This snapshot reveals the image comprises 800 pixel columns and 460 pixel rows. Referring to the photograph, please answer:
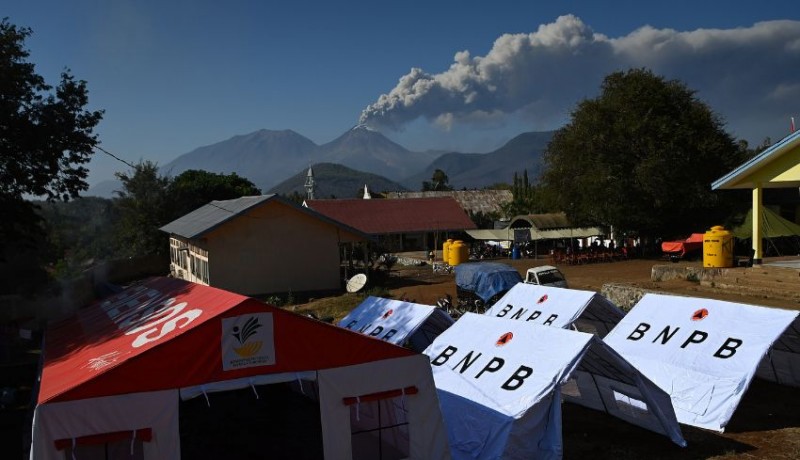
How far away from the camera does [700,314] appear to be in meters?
12.9

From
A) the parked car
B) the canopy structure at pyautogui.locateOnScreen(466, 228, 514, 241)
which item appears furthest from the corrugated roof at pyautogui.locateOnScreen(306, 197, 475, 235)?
the parked car

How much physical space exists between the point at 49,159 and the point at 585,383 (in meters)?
15.2

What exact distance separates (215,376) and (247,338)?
1.91ft

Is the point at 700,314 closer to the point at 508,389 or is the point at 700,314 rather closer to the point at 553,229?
the point at 508,389

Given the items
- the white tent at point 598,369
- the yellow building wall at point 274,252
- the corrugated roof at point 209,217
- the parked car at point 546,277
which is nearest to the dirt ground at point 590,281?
the parked car at point 546,277

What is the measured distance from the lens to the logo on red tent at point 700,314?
12.8 m

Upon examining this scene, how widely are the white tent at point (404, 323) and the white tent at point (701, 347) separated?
4.02 metres

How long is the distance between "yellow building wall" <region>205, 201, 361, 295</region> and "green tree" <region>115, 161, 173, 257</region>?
19297 millimetres

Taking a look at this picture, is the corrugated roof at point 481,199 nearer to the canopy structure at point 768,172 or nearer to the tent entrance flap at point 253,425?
the canopy structure at point 768,172

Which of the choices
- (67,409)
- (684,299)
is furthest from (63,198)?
(684,299)

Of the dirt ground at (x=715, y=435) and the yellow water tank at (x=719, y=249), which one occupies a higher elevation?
the yellow water tank at (x=719, y=249)

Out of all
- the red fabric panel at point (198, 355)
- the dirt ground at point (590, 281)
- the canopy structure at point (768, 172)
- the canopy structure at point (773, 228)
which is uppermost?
the canopy structure at point (768, 172)

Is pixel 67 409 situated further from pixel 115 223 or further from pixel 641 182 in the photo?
pixel 115 223

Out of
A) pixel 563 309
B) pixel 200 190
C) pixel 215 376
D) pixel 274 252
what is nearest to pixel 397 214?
pixel 200 190
